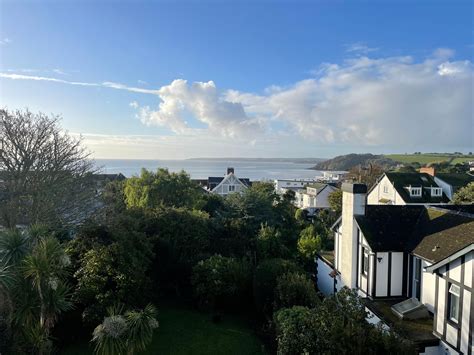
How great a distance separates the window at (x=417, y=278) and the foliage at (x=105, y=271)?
1091cm

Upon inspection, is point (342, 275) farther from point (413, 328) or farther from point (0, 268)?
point (0, 268)

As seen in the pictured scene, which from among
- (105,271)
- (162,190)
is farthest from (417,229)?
(162,190)

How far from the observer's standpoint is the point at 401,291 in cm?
1396

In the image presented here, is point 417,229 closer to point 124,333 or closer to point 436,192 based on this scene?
point 124,333

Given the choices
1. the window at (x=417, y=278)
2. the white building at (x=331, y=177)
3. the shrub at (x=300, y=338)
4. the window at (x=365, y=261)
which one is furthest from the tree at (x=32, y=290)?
the white building at (x=331, y=177)

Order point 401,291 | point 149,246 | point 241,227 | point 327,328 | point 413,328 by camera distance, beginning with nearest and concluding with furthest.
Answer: point 327,328 → point 413,328 → point 401,291 → point 149,246 → point 241,227

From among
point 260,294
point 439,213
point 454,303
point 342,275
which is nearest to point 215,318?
point 260,294

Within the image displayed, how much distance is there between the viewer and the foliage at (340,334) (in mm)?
7551

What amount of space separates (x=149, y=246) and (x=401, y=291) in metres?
11.3

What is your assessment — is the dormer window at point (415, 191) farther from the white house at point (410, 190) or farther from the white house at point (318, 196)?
the white house at point (318, 196)

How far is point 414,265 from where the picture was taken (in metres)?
13.5

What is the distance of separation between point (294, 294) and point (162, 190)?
855 inches

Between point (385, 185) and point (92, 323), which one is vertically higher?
point (385, 185)

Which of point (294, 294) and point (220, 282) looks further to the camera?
point (220, 282)
